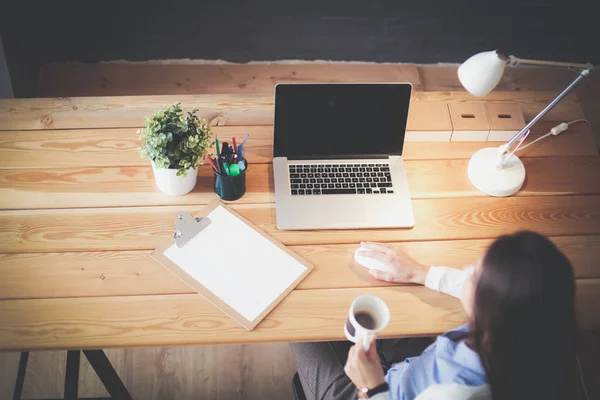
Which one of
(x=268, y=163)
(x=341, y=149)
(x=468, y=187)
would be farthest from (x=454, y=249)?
(x=268, y=163)

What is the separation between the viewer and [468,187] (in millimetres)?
1574

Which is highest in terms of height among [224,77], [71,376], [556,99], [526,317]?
[556,99]

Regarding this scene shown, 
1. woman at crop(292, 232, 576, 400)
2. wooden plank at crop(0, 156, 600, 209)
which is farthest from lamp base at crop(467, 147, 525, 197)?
woman at crop(292, 232, 576, 400)

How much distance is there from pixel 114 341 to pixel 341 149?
753 mm

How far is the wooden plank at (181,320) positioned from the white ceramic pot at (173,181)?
30 centimetres

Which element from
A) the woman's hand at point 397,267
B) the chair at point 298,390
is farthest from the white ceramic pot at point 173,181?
the chair at point 298,390

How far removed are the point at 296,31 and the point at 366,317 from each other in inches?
69.4

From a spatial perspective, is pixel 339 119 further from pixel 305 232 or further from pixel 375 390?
pixel 375 390

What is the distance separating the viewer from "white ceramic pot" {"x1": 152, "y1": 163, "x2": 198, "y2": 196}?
1.43 metres

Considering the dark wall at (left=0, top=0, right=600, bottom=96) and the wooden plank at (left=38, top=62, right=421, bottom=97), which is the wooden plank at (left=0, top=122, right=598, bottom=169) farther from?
the wooden plank at (left=38, top=62, right=421, bottom=97)

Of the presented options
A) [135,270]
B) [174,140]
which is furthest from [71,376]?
[174,140]

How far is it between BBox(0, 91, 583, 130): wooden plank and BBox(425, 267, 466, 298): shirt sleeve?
62 cm

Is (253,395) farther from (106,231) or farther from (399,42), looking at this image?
(399,42)

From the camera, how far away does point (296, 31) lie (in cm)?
265
